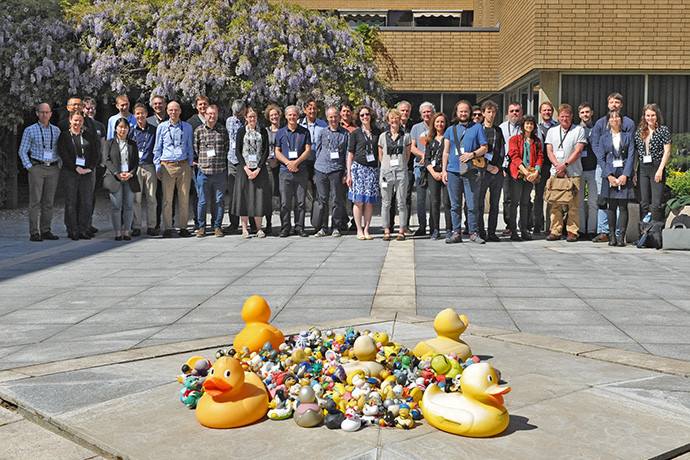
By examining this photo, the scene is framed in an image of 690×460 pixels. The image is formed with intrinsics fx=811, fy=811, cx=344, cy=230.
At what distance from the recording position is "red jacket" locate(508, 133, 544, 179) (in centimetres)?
1242

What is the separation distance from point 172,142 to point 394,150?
352 cm

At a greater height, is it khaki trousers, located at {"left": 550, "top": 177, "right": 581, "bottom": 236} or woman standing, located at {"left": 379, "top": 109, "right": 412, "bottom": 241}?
woman standing, located at {"left": 379, "top": 109, "right": 412, "bottom": 241}

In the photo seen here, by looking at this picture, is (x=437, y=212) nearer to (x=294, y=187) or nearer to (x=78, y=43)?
(x=294, y=187)

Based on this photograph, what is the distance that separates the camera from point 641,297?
7629 millimetres

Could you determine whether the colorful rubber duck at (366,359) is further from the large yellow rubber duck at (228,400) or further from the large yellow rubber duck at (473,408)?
the large yellow rubber duck at (228,400)

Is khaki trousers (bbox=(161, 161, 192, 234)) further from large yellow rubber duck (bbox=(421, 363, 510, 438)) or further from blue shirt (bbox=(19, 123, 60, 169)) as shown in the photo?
large yellow rubber duck (bbox=(421, 363, 510, 438))

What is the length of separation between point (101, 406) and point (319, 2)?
26014 millimetres

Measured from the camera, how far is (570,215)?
12.5 m

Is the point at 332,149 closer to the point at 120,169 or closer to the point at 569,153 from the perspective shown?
the point at 120,169

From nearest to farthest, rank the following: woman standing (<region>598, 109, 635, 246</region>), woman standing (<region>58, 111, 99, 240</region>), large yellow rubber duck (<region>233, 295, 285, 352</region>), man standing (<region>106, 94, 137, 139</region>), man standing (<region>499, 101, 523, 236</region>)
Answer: large yellow rubber duck (<region>233, 295, 285, 352</region>) < woman standing (<region>598, 109, 635, 246</region>) < woman standing (<region>58, 111, 99, 240</region>) < man standing (<region>499, 101, 523, 236</region>) < man standing (<region>106, 94, 137, 139</region>)

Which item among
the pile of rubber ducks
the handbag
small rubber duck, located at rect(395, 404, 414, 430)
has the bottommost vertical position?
small rubber duck, located at rect(395, 404, 414, 430)

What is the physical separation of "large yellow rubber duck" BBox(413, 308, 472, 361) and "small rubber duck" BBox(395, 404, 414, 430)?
0.92 m

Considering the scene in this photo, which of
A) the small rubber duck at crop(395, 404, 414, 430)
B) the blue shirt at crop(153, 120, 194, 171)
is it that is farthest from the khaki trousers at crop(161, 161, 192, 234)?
the small rubber duck at crop(395, 404, 414, 430)

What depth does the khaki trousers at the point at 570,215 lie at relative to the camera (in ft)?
40.6
